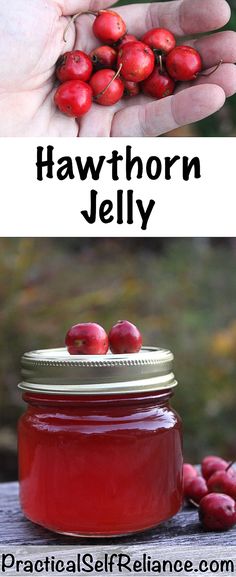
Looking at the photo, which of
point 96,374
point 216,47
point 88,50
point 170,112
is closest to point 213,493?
point 96,374

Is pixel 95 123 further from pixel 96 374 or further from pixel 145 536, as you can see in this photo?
pixel 145 536

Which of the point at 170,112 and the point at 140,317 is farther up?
the point at 170,112

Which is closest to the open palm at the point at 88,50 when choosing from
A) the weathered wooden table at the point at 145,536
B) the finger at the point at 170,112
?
the finger at the point at 170,112

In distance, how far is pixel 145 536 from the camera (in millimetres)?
1072

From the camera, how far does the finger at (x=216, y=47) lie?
5.14 feet

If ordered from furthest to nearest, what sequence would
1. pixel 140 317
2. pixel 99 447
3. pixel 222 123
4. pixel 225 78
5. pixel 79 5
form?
pixel 140 317
pixel 222 123
pixel 79 5
pixel 225 78
pixel 99 447

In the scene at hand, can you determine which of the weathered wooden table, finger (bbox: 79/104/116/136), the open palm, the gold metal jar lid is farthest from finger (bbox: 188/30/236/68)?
the weathered wooden table

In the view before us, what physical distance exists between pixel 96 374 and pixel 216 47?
2.92 ft

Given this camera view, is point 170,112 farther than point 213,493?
Yes

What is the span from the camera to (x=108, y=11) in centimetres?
164

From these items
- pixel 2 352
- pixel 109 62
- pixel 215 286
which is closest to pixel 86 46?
pixel 109 62

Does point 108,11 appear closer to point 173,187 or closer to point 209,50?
point 209,50

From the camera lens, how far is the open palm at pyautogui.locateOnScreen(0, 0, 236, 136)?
5.05 feet

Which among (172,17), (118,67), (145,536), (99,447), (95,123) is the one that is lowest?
(145,536)
